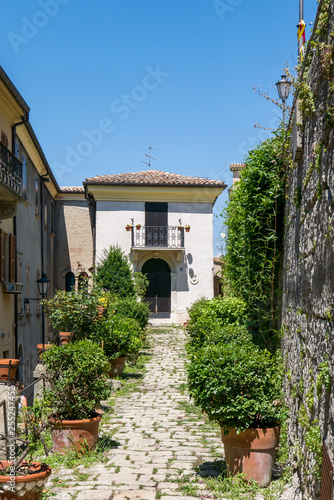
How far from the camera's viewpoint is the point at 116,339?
11859 mm

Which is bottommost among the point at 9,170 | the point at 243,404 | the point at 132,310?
the point at 243,404

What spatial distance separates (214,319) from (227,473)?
4.84 metres

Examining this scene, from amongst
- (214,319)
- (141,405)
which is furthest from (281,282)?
(141,405)

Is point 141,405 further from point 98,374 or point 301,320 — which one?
point 301,320

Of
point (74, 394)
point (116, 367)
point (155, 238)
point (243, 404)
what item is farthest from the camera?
point (155, 238)

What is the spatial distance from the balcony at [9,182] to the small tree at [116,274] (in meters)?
11.3

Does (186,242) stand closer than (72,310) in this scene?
No

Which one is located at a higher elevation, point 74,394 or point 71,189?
point 71,189

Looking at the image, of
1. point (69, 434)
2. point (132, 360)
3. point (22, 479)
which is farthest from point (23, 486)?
point (132, 360)

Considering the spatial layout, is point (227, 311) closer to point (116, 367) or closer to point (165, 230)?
point (116, 367)

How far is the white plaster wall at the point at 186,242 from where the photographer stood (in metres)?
24.7

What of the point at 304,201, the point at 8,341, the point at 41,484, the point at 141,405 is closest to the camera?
the point at 41,484

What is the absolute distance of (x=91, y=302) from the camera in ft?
Answer: 35.1

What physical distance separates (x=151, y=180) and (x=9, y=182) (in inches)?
599
